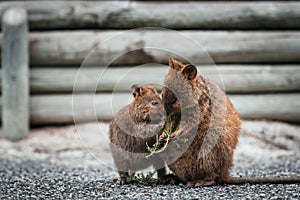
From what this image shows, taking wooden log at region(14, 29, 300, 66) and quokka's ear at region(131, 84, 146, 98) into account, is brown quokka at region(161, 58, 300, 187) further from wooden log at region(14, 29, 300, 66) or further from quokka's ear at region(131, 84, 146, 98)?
wooden log at region(14, 29, 300, 66)

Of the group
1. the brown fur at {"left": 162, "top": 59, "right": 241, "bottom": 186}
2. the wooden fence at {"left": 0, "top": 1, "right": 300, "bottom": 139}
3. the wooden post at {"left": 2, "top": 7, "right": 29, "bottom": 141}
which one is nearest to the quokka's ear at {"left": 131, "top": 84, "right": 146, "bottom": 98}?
the brown fur at {"left": 162, "top": 59, "right": 241, "bottom": 186}

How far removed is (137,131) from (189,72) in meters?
0.83

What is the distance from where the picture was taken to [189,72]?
4.88m

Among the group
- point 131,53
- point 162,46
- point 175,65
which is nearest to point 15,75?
point 131,53

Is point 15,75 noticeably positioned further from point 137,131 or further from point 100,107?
point 137,131

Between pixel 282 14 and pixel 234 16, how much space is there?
89 centimetres

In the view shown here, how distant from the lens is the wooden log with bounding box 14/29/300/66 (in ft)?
28.8

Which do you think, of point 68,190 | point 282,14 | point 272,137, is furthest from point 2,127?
A: point 282,14

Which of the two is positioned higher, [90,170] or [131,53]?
[131,53]

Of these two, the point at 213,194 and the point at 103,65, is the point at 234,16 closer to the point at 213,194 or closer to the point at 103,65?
the point at 103,65

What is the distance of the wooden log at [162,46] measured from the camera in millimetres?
8781

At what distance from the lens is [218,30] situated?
9031 millimetres

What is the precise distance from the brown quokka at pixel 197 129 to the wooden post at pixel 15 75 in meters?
4.34

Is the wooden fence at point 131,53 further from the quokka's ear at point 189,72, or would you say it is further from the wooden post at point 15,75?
the quokka's ear at point 189,72
